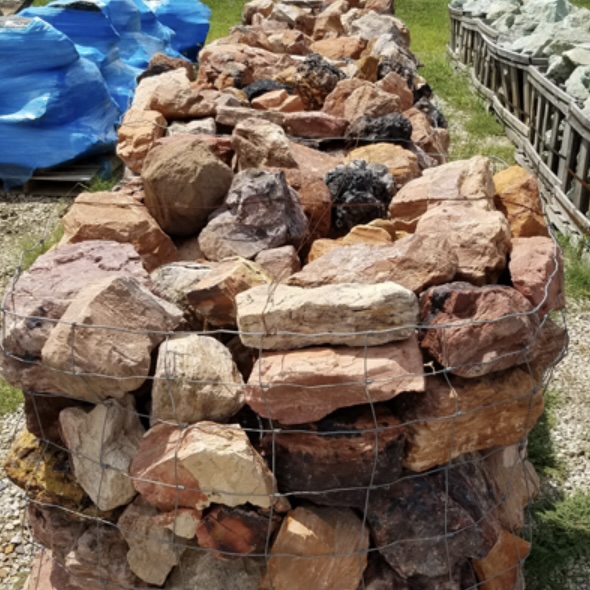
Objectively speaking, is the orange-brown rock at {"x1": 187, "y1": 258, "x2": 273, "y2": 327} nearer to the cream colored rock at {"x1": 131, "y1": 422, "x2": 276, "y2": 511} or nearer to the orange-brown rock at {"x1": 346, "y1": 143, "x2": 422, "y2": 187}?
the cream colored rock at {"x1": 131, "y1": 422, "x2": 276, "y2": 511}

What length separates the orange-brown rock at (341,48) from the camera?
734 centimetres

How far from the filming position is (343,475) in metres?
2.76

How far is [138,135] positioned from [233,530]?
265cm

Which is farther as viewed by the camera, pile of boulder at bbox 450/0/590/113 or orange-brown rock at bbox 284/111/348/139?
pile of boulder at bbox 450/0/590/113

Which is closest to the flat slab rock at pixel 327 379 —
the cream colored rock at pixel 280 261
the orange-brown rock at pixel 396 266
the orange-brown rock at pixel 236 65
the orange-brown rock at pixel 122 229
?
the orange-brown rock at pixel 396 266

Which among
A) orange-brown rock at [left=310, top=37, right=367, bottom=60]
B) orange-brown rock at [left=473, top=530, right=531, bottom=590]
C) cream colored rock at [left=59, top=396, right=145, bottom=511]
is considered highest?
orange-brown rock at [left=310, top=37, right=367, bottom=60]

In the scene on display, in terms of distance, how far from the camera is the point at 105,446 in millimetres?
2832

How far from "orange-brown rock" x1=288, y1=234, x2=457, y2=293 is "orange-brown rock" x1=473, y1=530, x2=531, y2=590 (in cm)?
111

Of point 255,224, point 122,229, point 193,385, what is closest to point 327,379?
point 193,385

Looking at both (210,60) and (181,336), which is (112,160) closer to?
(210,60)

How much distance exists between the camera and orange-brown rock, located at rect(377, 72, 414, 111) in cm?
570

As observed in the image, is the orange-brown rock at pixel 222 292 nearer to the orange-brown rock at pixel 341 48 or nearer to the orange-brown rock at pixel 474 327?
the orange-brown rock at pixel 474 327

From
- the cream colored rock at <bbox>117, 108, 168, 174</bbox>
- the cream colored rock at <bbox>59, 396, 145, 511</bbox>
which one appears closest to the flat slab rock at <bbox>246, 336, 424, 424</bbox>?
the cream colored rock at <bbox>59, 396, 145, 511</bbox>

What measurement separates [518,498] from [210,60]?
445cm
